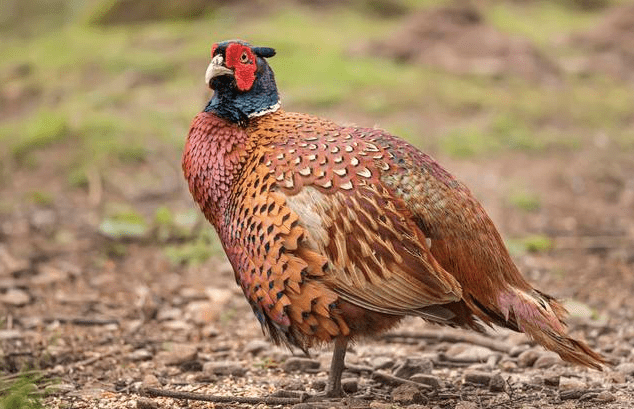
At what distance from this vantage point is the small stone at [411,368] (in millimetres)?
4223

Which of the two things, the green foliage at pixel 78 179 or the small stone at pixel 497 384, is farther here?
the green foliage at pixel 78 179

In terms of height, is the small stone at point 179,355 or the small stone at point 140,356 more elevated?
the small stone at point 179,355

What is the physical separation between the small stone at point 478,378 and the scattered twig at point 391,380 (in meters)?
0.26

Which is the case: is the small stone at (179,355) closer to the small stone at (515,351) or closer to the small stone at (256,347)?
the small stone at (256,347)

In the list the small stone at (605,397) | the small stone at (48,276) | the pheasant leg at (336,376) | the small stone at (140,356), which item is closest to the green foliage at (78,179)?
the small stone at (48,276)

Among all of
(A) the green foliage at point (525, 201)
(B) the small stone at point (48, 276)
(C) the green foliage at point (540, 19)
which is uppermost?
(C) the green foliage at point (540, 19)

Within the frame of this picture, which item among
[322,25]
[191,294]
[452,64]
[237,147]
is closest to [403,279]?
[237,147]

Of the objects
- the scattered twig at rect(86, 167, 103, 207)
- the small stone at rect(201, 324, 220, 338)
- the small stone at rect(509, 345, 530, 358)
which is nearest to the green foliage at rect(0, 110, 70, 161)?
the scattered twig at rect(86, 167, 103, 207)

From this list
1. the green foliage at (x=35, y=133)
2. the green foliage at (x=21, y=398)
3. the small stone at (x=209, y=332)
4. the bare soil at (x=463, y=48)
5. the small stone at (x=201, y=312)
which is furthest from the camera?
the bare soil at (x=463, y=48)

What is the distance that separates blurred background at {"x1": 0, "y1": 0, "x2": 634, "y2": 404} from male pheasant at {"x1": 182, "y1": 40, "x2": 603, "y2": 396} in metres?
1.52

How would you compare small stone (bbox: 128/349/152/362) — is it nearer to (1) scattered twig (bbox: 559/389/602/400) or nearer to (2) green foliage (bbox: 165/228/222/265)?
(2) green foliage (bbox: 165/228/222/265)

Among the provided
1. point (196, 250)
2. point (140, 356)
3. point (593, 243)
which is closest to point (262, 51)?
point (140, 356)

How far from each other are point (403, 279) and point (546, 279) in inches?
111

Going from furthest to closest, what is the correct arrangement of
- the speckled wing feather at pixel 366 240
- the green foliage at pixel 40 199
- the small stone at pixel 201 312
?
the green foliage at pixel 40 199 → the small stone at pixel 201 312 → the speckled wing feather at pixel 366 240
